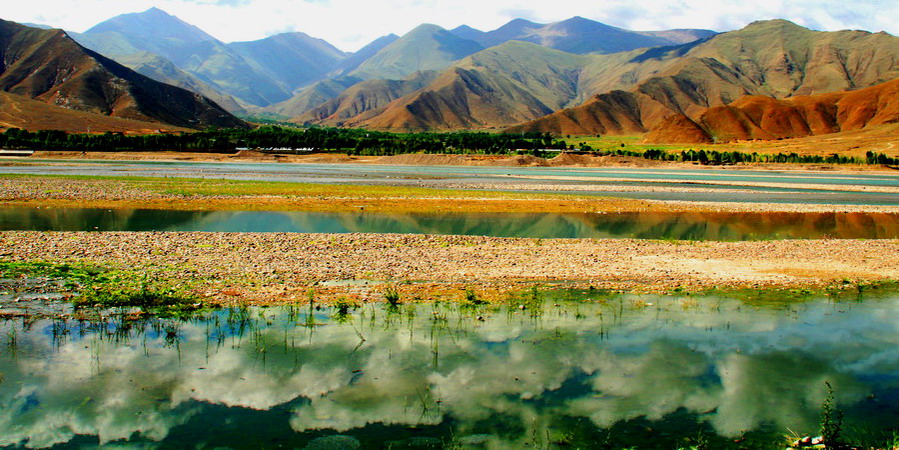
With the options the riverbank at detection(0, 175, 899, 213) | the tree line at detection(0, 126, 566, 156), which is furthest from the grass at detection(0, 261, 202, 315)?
the tree line at detection(0, 126, 566, 156)

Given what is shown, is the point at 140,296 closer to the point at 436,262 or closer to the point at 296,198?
the point at 436,262

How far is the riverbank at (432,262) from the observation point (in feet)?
64.9

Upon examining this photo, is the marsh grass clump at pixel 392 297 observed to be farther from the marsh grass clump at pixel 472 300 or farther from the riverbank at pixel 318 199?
the riverbank at pixel 318 199

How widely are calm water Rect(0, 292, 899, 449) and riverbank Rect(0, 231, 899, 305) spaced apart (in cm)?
299

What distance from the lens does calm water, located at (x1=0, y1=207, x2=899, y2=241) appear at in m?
33.8

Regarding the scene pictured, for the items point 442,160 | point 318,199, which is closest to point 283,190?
point 318,199

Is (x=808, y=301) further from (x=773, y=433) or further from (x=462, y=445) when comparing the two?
(x=462, y=445)

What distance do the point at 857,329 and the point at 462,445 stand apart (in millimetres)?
12533

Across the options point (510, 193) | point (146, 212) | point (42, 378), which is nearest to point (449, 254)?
point (42, 378)

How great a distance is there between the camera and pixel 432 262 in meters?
23.9

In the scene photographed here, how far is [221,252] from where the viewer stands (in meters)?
24.6

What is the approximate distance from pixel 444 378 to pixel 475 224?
84.8ft

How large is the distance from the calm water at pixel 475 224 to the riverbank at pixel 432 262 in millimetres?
4151

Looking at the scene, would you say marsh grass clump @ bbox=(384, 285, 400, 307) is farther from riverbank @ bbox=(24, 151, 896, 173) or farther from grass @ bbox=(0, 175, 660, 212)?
riverbank @ bbox=(24, 151, 896, 173)
